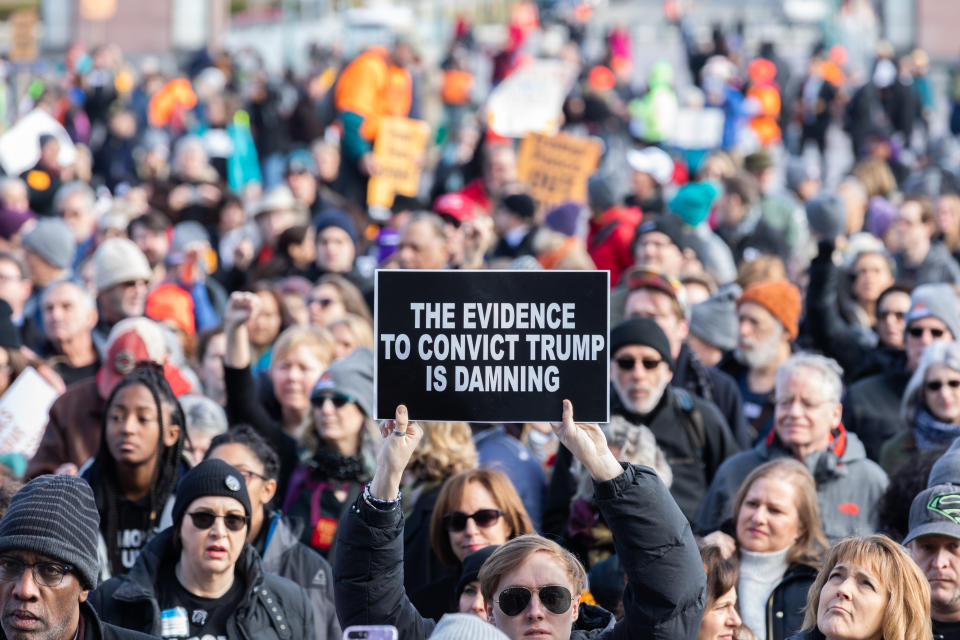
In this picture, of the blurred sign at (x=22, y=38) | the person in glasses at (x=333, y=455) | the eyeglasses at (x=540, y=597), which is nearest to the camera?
the eyeglasses at (x=540, y=597)

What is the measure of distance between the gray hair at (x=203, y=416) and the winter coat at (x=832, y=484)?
2041 millimetres

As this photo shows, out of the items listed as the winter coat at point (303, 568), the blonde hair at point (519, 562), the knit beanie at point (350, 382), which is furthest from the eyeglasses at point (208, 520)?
the knit beanie at point (350, 382)

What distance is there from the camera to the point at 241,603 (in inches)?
212

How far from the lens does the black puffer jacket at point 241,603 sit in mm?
5281

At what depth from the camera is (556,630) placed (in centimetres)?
445

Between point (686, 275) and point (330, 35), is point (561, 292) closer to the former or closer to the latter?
point (686, 275)

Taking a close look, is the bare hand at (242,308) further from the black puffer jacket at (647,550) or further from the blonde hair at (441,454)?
the black puffer jacket at (647,550)

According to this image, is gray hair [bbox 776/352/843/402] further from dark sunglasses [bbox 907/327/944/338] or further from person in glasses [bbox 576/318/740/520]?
dark sunglasses [bbox 907/327/944/338]

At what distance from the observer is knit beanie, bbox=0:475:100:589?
14.4ft

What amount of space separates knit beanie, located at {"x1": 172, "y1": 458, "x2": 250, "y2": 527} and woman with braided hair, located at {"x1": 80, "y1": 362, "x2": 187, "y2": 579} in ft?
2.29

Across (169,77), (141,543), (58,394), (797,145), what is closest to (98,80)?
(169,77)

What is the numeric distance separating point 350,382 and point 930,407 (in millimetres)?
2547

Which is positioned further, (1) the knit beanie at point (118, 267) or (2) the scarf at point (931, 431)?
(1) the knit beanie at point (118, 267)

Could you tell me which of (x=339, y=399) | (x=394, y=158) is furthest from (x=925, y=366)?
(x=394, y=158)
